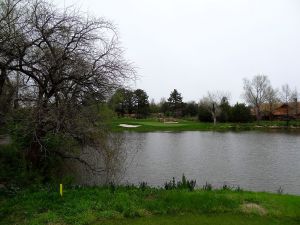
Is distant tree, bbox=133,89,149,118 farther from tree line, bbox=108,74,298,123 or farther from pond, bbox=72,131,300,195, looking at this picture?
pond, bbox=72,131,300,195

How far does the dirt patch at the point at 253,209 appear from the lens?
974 cm

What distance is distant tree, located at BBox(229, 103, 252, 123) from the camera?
78.1m

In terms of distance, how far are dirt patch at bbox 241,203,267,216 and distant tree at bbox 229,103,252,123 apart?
69.8 meters

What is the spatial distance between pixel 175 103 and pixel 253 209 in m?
87.7

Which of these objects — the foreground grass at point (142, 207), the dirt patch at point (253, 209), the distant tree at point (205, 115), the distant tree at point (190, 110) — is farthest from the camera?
the distant tree at point (190, 110)

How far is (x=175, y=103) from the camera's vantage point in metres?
97.3

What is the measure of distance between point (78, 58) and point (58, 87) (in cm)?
130

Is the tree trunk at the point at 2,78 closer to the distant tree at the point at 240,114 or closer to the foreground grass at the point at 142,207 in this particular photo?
the foreground grass at the point at 142,207

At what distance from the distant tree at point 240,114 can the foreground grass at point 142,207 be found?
6852 cm

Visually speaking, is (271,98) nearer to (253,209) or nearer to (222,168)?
(222,168)

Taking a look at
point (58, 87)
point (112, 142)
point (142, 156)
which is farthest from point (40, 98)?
point (142, 156)

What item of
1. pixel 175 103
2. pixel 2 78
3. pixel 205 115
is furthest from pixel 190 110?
pixel 2 78

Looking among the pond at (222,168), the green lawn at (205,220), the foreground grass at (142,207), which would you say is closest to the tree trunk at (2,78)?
the foreground grass at (142,207)

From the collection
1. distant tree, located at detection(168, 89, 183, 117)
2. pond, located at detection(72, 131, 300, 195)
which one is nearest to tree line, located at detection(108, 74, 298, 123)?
distant tree, located at detection(168, 89, 183, 117)
